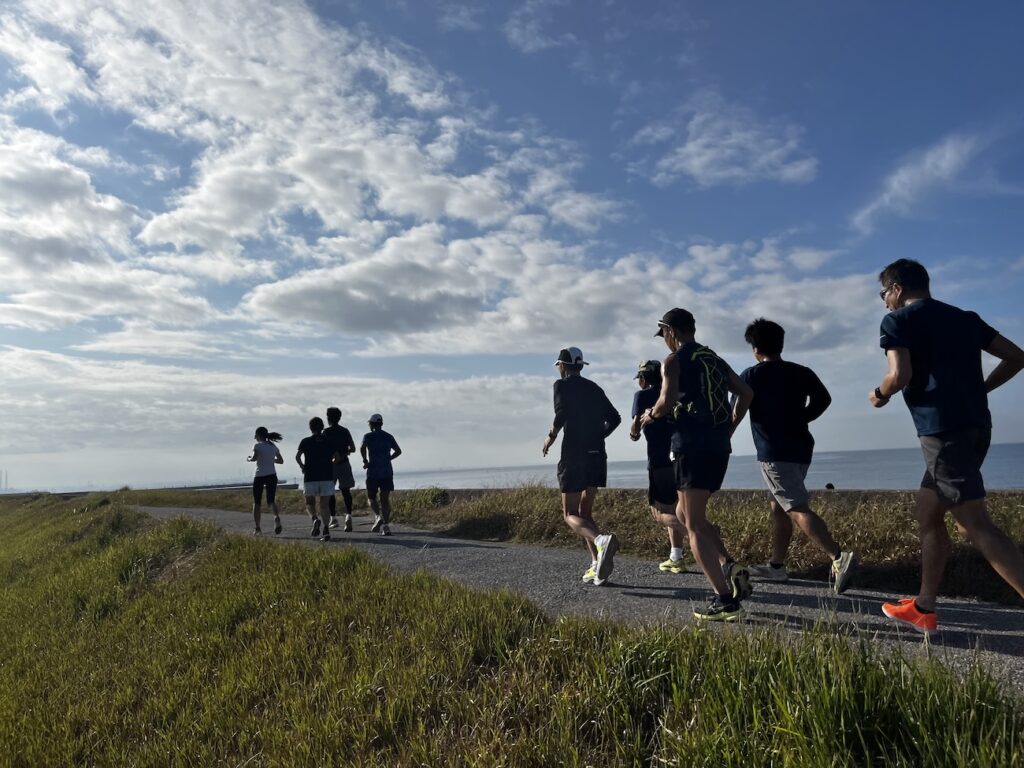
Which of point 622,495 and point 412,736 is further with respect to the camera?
point 622,495

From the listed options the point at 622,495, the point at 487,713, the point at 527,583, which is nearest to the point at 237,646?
the point at 527,583

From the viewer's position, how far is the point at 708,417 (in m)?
4.68

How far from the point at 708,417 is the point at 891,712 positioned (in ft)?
7.87

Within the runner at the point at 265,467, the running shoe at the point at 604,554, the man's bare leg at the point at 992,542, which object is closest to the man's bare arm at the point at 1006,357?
the man's bare leg at the point at 992,542

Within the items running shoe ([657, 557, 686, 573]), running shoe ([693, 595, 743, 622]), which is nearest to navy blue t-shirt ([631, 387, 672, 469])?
running shoe ([657, 557, 686, 573])

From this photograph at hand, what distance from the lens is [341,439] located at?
11.7m

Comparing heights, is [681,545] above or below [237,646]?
above

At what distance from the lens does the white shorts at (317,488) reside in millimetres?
11422

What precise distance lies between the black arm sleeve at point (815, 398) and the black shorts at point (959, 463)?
1701mm

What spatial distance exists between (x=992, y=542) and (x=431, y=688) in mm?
3194

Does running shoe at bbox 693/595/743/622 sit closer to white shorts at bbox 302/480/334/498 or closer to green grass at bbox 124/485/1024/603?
green grass at bbox 124/485/1024/603

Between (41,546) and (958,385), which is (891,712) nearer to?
(958,385)

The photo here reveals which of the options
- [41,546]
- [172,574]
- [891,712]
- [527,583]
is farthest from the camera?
[41,546]

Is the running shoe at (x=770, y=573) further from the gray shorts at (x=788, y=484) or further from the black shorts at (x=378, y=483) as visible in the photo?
the black shorts at (x=378, y=483)
